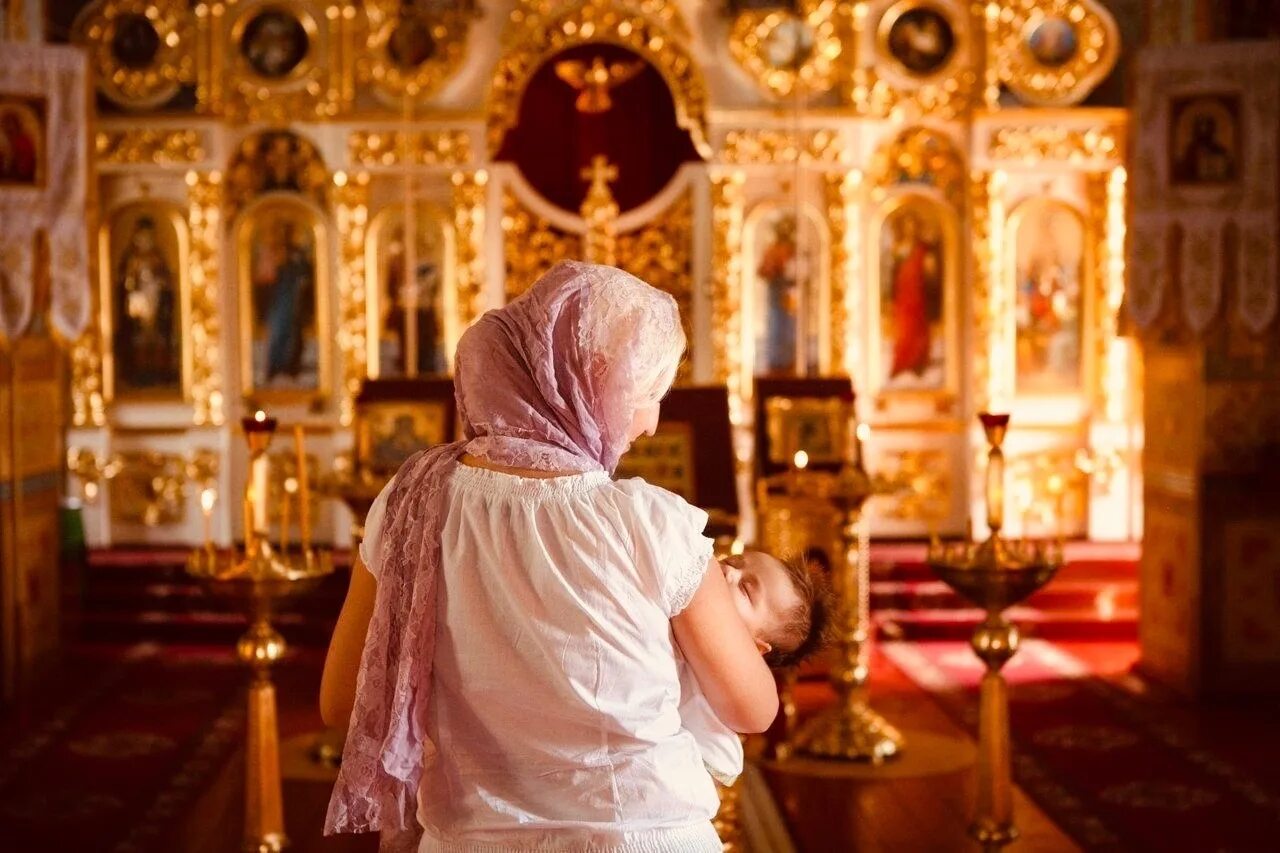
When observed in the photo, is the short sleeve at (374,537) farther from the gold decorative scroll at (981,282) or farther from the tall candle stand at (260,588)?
the gold decorative scroll at (981,282)

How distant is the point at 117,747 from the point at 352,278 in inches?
164

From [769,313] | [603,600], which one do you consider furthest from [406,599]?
[769,313]

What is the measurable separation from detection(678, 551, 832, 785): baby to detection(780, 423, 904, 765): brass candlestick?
12.7 ft

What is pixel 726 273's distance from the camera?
10.0 metres

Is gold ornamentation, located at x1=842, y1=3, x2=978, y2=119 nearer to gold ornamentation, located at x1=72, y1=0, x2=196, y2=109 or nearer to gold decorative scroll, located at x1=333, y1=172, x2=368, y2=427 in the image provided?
gold decorative scroll, located at x1=333, y1=172, x2=368, y2=427

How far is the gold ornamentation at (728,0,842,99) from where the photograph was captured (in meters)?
9.98

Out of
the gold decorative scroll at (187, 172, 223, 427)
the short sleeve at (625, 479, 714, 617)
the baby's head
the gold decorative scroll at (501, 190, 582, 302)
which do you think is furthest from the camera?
the gold decorative scroll at (501, 190, 582, 302)

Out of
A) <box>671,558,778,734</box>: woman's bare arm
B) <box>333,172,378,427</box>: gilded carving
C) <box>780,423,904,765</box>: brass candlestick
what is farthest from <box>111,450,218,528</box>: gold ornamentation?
<box>671,558,778,734</box>: woman's bare arm

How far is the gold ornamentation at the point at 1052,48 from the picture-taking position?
995 cm

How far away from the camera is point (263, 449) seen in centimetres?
398

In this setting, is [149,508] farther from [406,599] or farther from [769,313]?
[406,599]

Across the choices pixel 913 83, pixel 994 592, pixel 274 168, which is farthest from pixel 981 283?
pixel 994 592

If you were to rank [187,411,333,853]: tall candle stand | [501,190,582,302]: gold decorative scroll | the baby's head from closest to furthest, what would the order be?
1. the baby's head
2. [187,411,333,853]: tall candle stand
3. [501,190,582,302]: gold decorative scroll

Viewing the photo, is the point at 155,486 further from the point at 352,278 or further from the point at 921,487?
the point at 921,487
